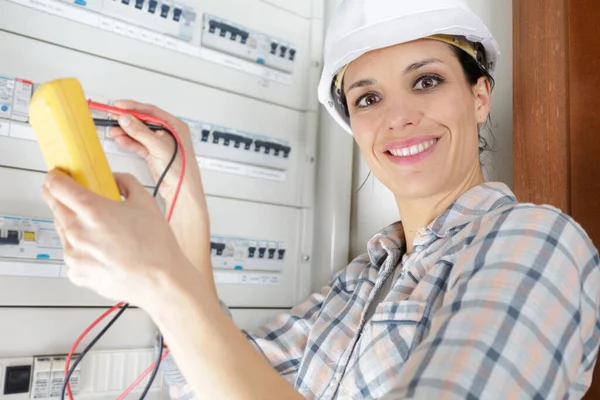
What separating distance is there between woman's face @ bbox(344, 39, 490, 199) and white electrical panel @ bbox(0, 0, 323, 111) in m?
0.41

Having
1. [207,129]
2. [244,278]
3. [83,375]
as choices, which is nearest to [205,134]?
[207,129]

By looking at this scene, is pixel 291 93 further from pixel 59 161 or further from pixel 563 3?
pixel 59 161

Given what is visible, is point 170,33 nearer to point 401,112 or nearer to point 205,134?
point 205,134

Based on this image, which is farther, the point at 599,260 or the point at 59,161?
the point at 599,260

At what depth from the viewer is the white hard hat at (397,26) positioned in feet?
3.78

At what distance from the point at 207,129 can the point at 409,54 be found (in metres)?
0.54

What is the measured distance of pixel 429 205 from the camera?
1.24 m

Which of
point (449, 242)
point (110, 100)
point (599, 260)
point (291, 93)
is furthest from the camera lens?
point (291, 93)

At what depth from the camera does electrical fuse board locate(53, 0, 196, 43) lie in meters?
1.29

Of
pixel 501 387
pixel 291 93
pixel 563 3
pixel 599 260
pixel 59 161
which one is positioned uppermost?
pixel 563 3

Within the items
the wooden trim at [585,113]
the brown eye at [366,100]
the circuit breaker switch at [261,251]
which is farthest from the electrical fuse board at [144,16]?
the wooden trim at [585,113]

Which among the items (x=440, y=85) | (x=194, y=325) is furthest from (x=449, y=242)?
(x=194, y=325)

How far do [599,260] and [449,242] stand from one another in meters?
0.25

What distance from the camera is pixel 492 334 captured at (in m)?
0.71
